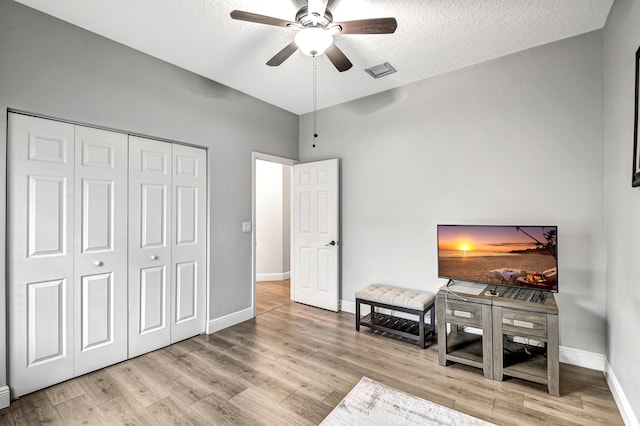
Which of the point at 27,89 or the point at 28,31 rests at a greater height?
the point at 28,31

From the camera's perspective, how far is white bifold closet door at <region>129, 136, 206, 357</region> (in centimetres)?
280

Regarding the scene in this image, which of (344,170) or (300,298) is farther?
(300,298)

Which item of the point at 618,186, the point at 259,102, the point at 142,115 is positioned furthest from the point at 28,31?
the point at 618,186

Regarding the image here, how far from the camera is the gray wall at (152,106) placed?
2.15m

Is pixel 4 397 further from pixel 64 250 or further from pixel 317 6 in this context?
pixel 317 6

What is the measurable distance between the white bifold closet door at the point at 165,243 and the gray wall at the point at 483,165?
72.8 inches

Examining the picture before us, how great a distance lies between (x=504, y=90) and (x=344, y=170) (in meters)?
1.96

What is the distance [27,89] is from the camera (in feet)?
7.14

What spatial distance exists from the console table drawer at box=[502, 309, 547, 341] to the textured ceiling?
230 centimetres

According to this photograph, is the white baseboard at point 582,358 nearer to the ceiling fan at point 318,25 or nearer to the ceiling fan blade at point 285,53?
the ceiling fan at point 318,25

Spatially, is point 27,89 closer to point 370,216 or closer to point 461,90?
point 370,216

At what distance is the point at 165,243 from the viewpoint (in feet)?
9.89

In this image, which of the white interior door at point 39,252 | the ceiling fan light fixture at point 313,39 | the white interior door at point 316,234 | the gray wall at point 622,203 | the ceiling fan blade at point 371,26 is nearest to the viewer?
the gray wall at point 622,203

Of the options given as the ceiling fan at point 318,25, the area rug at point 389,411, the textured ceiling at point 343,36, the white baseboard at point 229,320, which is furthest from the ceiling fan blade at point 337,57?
the white baseboard at point 229,320
